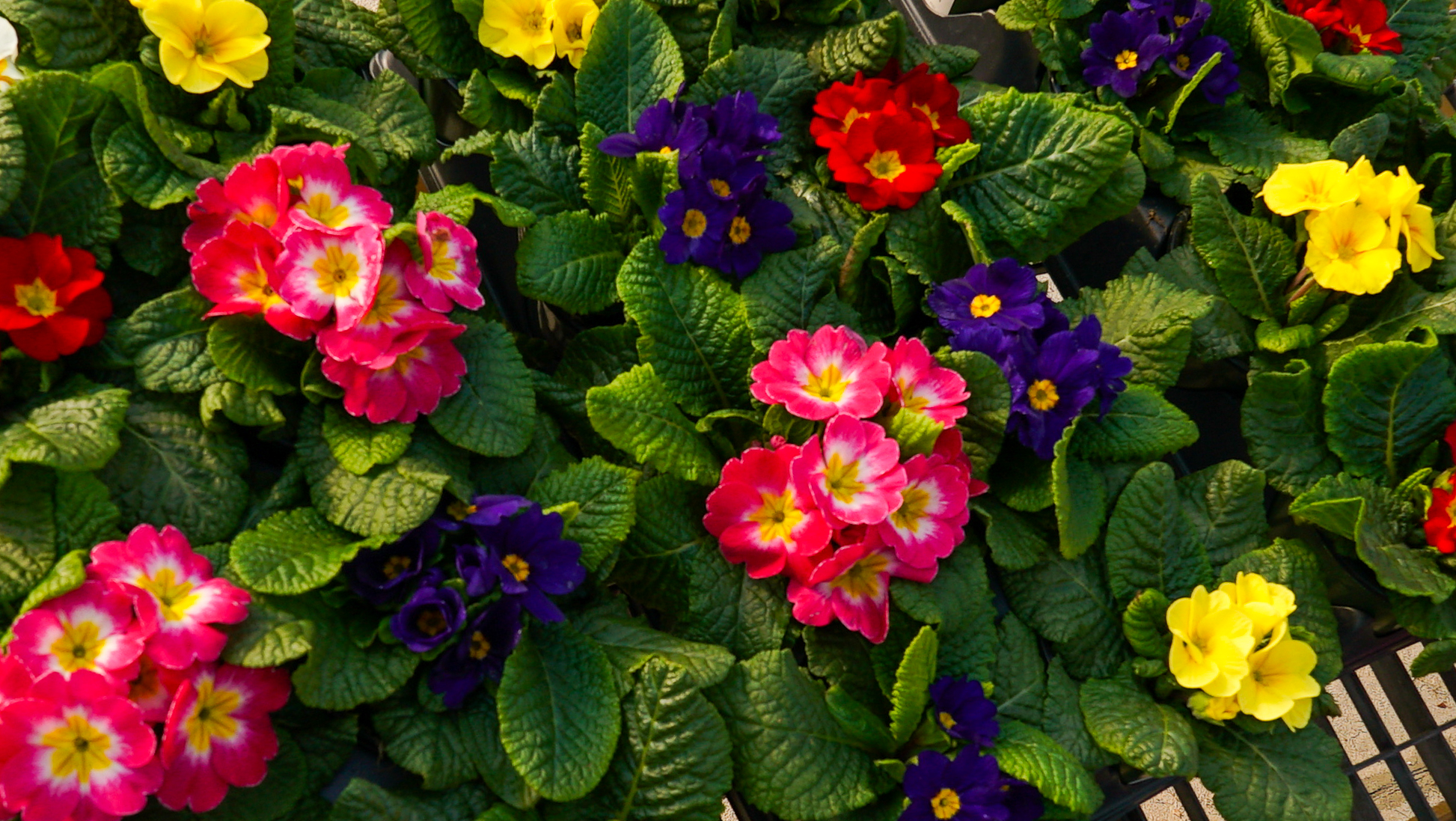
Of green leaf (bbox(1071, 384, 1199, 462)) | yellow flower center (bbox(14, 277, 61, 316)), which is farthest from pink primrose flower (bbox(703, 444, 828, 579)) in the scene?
yellow flower center (bbox(14, 277, 61, 316))

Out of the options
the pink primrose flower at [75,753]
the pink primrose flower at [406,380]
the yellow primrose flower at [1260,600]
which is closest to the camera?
the pink primrose flower at [75,753]

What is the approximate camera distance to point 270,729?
3.57 feet

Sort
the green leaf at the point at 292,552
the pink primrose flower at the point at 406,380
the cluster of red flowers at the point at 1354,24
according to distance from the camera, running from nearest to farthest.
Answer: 1. the green leaf at the point at 292,552
2. the pink primrose flower at the point at 406,380
3. the cluster of red flowers at the point at 1354,24

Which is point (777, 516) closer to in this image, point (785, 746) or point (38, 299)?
point (785, 746)

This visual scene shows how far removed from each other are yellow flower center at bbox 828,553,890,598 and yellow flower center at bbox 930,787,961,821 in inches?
9.1

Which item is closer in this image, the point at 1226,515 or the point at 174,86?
the point at 174,86

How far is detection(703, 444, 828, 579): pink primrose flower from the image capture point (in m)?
1.29

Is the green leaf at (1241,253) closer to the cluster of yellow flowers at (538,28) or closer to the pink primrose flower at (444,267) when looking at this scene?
the cluster of yellow flowers at (538,28)

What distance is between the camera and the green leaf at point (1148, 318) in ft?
4.97

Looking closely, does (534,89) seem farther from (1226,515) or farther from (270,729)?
(1226,515)

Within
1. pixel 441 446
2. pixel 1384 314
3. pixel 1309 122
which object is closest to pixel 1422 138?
pixel 1309 122

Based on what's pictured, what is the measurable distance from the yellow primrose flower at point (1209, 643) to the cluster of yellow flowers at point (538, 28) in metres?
1.11

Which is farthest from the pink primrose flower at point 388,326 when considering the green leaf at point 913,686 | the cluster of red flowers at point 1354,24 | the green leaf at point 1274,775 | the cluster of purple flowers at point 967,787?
the cluster of red flowers at point 1354,24

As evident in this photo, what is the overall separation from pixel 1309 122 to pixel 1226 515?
779 mm
